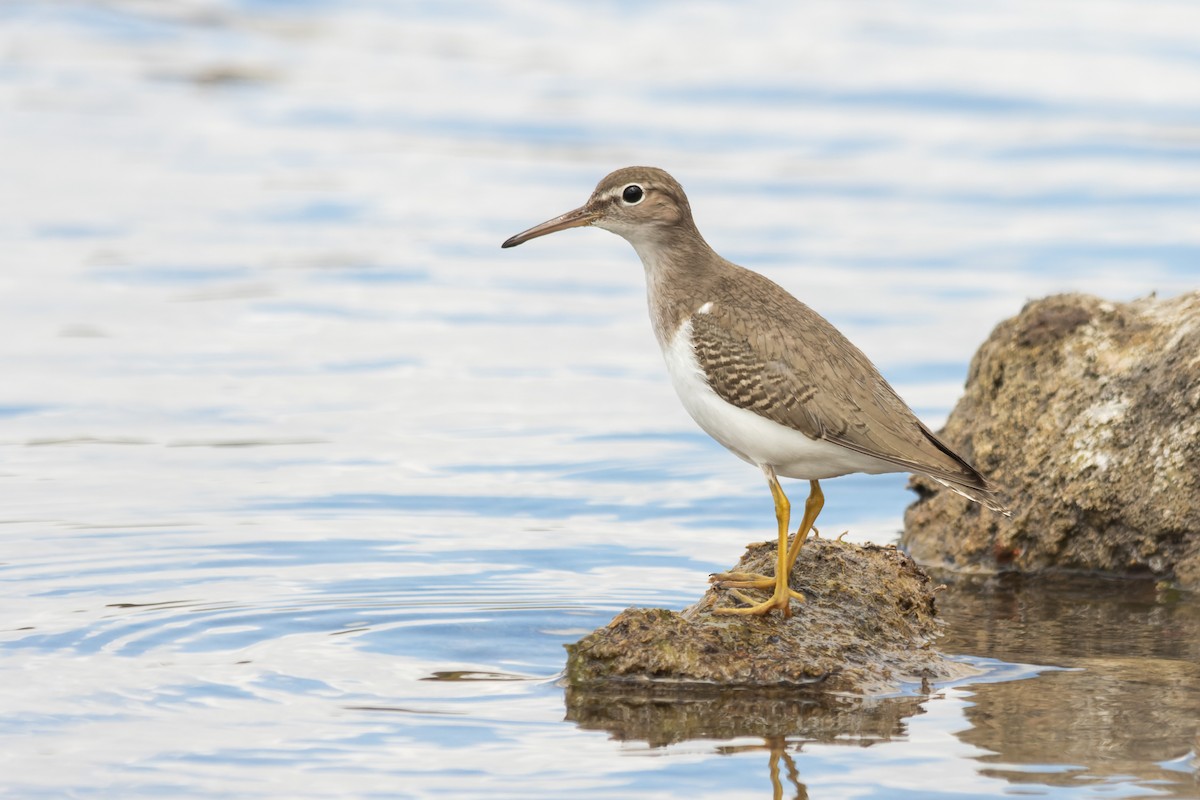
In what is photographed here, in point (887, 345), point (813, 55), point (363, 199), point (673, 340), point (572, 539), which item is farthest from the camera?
point (813, 55)

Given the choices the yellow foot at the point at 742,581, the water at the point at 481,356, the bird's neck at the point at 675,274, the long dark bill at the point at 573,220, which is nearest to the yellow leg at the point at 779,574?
the yellow foot at the point at 742,581

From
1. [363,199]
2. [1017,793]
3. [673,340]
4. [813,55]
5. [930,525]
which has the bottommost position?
[1017,793]

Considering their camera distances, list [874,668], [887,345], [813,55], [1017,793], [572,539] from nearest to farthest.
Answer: [1017,793] < [874,668] < [572,539] < [887,345] < [813,55]

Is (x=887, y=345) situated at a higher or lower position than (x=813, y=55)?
lower

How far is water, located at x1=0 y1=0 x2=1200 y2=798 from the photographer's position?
29.8ft

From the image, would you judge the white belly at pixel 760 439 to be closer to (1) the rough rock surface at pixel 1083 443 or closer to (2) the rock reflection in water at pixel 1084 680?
(2) the rock reflection in water at pixel 1084 680

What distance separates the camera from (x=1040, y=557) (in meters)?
12.0

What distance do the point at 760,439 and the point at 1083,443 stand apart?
2.85m

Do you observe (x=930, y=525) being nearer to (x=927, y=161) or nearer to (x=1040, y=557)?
(x=1040, y=557)

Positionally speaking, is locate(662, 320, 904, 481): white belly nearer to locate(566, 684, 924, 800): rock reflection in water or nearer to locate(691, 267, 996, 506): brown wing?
locate(691, 267, 996, 506): brown wing

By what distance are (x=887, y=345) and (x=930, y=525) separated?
5966 millimetres

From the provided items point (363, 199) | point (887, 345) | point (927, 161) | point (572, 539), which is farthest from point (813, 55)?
point (572, 539)

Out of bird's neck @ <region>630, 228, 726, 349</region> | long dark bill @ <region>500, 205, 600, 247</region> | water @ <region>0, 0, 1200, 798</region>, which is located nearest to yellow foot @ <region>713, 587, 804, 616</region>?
water @ <region>0, 0, 1200, 798</region>

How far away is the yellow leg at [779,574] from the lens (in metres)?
9.62
